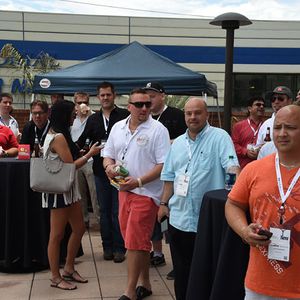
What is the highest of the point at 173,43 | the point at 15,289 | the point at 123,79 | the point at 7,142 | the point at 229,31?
the point at 173,43

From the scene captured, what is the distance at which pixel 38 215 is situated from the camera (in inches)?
188

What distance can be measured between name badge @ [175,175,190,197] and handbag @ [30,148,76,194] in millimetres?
1113

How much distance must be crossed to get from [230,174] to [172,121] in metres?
1.94

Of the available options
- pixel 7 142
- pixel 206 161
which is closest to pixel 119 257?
pixel 7 142

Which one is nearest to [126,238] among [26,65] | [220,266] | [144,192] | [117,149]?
[144,192]

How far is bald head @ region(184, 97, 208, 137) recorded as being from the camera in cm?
341

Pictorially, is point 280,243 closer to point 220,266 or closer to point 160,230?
point 220,266

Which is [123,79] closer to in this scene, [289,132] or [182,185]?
[182,185]

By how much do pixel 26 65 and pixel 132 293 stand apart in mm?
12523

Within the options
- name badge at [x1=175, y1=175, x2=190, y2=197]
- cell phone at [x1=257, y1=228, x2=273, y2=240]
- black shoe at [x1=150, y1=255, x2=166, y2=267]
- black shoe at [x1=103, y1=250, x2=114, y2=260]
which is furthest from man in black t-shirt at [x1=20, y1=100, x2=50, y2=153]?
cell phone at [x1=257, y1=228, x2=273, y2=240]

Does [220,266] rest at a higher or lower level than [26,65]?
lower

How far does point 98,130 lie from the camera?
5.41m

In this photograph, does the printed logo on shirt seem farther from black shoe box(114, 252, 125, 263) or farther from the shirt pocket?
black shoe box(114, 252, 125, 263)

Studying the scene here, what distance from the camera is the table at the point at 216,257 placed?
298cm
